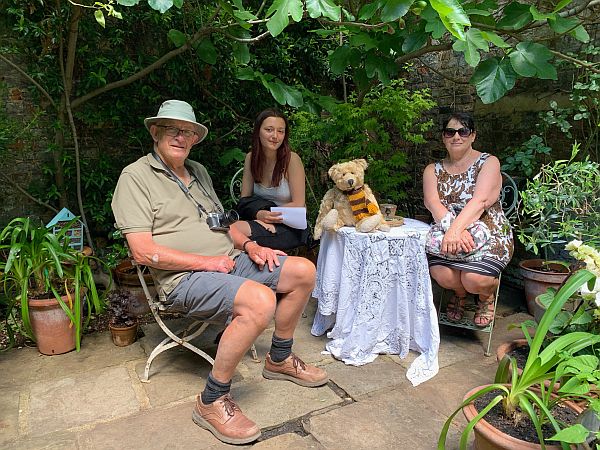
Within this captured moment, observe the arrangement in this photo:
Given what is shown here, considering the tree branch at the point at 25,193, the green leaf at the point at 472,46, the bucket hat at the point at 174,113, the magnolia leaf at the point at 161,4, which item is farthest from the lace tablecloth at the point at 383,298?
the tree branch at the point at 25,193

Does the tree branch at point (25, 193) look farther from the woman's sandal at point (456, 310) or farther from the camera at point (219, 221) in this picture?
the woman's sandal at point (456, 310)

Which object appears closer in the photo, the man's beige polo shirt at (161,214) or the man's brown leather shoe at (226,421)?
the man's brown leather shoe at (226,421)

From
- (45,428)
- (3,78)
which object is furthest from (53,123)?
(45,428)

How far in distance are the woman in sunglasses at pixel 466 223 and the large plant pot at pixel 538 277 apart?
61 cm

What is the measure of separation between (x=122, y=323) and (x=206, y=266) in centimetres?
93

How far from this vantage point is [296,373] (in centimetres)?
219

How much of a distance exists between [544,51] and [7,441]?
9.60ft

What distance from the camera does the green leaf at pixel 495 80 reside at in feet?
7.16

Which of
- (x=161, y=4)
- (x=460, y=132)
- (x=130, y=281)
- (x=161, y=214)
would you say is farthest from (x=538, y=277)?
(x=130, y=281)

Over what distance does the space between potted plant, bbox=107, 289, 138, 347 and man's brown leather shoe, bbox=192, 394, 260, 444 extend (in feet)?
2.96

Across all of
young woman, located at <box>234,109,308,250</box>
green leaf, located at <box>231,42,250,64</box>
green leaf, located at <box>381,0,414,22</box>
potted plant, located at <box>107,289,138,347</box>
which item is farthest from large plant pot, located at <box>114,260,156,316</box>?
green leaf, located at <box>381,0,414,22</box>

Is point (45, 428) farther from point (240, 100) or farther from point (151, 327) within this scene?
point (240, 100)

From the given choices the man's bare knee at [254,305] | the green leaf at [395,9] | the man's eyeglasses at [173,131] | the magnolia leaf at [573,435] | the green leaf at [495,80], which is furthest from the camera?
the green leaf at [495,80]

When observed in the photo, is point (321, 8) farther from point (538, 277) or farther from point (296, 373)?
point (538, 277)
